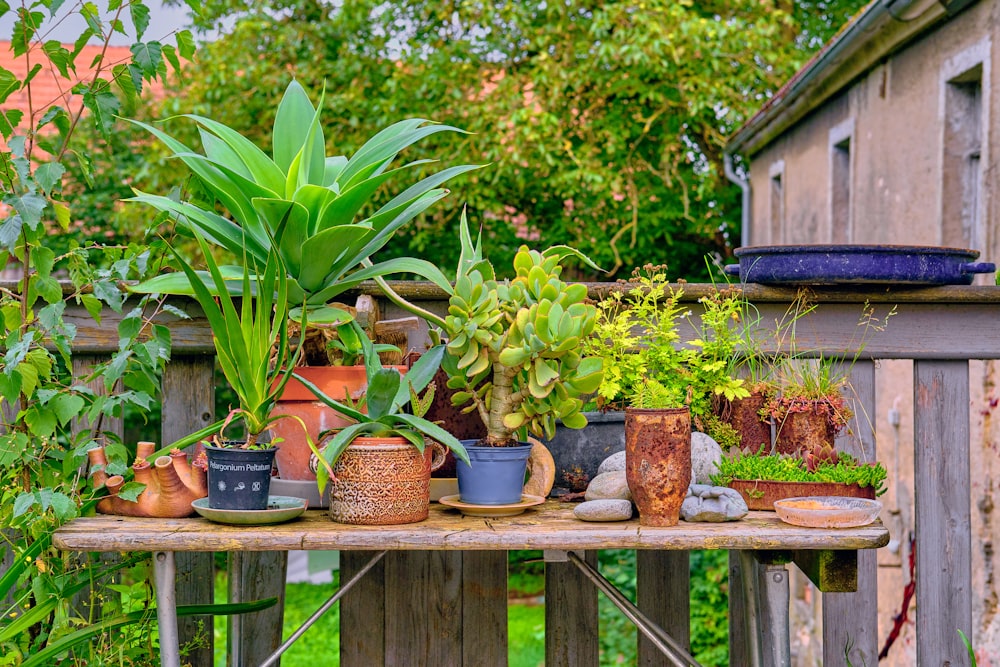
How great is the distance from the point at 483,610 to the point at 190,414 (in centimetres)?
80

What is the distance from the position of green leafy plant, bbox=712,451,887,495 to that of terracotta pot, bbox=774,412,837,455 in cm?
3

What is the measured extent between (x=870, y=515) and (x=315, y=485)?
1.01 meters

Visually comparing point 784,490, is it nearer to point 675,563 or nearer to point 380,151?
point 675,563

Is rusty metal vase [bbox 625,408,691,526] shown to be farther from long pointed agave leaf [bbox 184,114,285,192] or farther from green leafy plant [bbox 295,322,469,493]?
long pointed agave leaf [bbox 184,114,285,192]

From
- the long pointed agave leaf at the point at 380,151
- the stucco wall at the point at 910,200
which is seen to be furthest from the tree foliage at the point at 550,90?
the long pointed agave leaf at the point at 380,151

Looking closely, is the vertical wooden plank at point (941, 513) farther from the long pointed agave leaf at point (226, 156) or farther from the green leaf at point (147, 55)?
the green leaf at point (147, 55)

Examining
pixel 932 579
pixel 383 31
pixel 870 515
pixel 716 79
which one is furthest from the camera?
pixel 383 31

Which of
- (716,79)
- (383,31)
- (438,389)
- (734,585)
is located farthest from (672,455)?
(383,31)

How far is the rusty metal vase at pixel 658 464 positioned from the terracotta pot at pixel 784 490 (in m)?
0.21

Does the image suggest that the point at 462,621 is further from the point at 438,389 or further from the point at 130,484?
the point at 130,484

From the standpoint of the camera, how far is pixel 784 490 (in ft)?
6.15

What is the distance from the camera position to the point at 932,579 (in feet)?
7.23

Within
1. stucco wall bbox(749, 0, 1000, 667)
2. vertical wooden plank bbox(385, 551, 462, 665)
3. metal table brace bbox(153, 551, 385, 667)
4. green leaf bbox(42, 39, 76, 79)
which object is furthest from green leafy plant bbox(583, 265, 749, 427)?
stucco wall bbox(749, 0, 1000, 667)

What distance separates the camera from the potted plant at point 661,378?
67.8 inches
